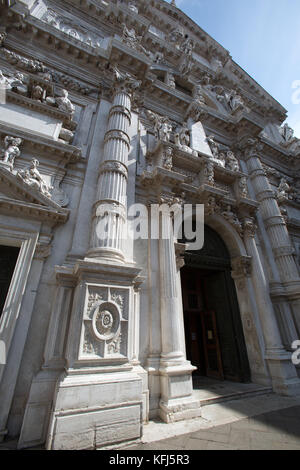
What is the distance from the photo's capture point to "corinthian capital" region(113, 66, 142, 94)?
6992 mm

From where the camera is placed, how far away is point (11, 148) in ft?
15.6

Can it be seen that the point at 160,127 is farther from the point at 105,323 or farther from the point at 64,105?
the point at 105,323

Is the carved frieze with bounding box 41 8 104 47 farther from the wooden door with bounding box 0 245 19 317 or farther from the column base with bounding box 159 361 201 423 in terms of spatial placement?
the column base with bounding box 159 361 201 423

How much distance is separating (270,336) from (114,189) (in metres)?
6.25

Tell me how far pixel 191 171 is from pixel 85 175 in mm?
4118

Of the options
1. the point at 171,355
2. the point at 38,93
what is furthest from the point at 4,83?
the point at 171,355

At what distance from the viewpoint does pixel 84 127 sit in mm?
6570

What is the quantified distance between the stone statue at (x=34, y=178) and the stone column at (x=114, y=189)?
1.16 metres

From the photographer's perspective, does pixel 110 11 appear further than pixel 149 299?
Yes

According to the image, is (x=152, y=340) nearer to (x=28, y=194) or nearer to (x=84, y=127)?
(x=28, y=194)

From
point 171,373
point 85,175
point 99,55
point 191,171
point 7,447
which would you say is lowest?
point 7,447

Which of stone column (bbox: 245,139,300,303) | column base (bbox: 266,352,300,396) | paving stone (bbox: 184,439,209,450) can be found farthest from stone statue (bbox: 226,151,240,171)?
paving stone (bbox: 184,439,209,450)
